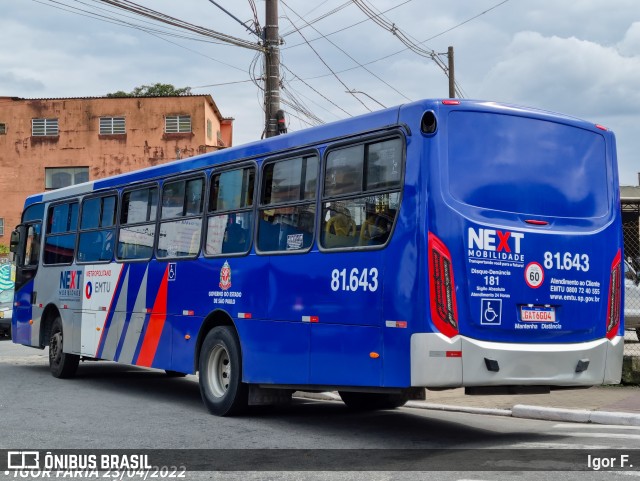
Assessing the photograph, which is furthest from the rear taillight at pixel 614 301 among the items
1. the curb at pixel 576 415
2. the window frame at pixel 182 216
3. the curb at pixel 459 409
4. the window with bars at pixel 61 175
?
the window with bars at pixel 61 175

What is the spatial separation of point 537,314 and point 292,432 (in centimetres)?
293

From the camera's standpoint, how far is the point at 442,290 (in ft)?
28.0

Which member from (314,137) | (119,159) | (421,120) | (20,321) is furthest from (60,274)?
(119,159)

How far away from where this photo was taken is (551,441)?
9492 mm

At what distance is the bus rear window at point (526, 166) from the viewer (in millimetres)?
8930

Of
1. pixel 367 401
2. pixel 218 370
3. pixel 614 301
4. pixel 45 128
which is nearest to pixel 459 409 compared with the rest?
pixel 367 401

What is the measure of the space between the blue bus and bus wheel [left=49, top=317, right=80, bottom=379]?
4479mm

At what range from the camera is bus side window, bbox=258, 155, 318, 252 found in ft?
33.4

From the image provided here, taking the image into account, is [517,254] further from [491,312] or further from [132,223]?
[132,223]

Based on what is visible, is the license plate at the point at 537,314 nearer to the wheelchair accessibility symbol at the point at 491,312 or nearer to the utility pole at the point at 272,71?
the wheelchair accessibility symbol at the point at 491,312

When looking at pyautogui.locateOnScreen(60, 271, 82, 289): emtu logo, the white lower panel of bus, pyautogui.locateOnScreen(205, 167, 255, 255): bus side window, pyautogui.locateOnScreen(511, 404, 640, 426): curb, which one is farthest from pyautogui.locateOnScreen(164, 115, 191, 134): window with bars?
the white lower panel of bus

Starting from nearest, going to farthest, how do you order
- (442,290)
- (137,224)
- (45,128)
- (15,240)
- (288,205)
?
1. (442,290)
2. (288,205)
3. (137,224)
4. (15,240)
5. (45,128)

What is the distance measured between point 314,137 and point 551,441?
392cm

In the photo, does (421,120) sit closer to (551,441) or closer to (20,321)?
(551,441)
